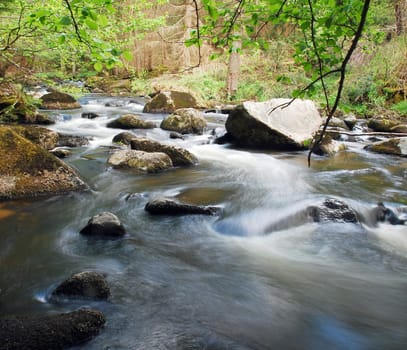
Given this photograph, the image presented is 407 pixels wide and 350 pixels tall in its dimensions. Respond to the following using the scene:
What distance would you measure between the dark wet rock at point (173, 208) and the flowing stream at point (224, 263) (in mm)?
160

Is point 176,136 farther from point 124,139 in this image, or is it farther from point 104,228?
point 104,228

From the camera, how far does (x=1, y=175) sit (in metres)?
5.32

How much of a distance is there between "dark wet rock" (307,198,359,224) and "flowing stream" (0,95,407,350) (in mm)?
126

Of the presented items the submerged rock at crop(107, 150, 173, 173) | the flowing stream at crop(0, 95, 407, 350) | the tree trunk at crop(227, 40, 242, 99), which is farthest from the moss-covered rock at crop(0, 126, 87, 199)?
the tree trunk at crop(227, 40, 242, 99)

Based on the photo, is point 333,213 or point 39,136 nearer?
point 333,213

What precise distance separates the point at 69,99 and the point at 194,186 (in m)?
10.3

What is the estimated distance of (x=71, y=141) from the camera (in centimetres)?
905

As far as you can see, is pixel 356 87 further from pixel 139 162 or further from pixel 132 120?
pixel 139 162

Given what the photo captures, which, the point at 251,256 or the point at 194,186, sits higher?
the point at 194,186

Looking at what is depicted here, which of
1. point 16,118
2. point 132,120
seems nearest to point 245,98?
point 132,120

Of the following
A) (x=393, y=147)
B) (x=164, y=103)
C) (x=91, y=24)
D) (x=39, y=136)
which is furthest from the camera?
(x=164, y=103)

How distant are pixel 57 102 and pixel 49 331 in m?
13.3

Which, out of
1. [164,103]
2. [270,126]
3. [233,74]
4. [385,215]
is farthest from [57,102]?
[385,215]

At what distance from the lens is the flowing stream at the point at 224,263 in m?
2.79
